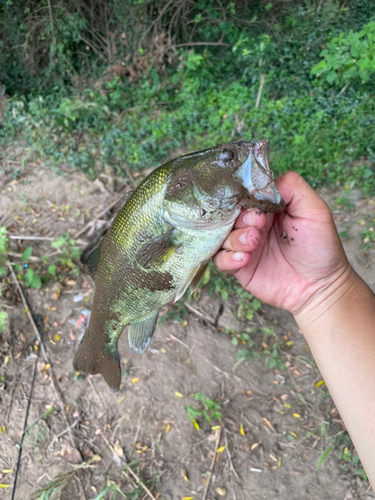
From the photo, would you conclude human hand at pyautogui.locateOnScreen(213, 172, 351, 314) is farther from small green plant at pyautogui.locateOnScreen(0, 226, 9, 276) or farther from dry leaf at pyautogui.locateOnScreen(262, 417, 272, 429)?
small green plant at pyautogui.locateOnScreen(0, 226, 9, 276)

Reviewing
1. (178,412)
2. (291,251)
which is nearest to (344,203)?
(291,251)

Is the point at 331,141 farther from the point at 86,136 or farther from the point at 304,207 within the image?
the point at 86,136

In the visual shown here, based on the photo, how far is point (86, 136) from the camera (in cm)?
595

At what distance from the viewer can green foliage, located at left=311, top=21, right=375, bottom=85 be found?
161 inches

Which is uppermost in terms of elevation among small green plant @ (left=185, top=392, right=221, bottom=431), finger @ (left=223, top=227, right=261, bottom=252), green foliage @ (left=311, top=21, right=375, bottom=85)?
green foliage @ (left=311, top=21, right=375, bottom=85)

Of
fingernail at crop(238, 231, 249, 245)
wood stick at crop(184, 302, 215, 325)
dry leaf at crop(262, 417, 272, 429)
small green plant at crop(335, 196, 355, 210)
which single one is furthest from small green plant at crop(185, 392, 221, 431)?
small green plant at crop(335, 196, 355, 210)

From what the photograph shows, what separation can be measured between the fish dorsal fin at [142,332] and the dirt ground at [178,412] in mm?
1282

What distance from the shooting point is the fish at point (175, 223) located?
1719 millimetres

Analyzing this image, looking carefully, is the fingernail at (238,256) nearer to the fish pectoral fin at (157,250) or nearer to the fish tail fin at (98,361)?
the fish pectoral fin at (157,250)

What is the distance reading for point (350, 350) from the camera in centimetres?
180

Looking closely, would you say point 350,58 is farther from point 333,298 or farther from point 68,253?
point 68,253

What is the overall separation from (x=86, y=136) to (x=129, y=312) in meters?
4.79

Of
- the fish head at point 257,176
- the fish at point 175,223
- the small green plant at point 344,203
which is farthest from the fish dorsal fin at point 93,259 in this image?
the small green plant at point 344,203

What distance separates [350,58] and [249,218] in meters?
4.15
